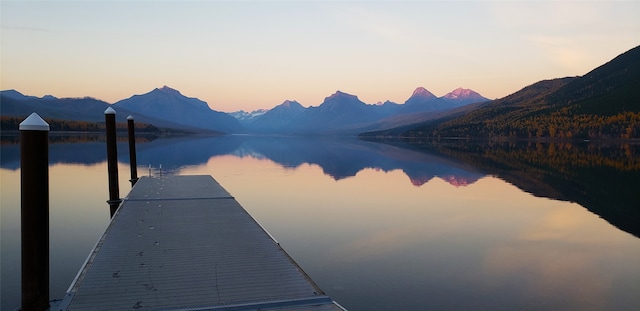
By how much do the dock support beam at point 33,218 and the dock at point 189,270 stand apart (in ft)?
1.59

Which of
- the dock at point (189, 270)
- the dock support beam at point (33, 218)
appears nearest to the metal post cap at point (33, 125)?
the dock support beam at point (33, 218)

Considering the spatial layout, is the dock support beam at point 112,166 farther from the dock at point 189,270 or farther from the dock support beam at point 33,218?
the dock support beam at point 33,218

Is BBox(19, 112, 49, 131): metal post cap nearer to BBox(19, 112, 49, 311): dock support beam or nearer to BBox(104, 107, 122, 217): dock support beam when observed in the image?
BBox(19, 112, 49, 311): dock support beam

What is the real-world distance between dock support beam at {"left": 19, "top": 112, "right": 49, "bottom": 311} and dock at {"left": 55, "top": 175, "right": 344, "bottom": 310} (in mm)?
486

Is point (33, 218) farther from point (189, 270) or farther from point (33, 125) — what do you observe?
point (189, 270)

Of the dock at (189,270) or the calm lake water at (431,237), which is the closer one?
the dock at (189,270)

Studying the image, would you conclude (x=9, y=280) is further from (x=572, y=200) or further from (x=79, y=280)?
(x=572, y=200)

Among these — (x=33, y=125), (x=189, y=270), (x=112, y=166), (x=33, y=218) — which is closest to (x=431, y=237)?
(x=189, y=270)

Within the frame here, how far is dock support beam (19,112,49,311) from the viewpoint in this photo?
795 cm

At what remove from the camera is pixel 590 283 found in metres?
12.0

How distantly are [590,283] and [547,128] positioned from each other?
16805cm

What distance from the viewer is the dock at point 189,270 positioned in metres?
8.02


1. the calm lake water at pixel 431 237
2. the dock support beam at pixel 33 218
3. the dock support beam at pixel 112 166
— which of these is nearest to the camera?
the dock support beam at pixel 33 218

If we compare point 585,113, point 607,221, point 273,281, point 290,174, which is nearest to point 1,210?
point 273,281
